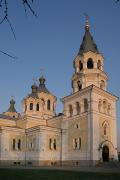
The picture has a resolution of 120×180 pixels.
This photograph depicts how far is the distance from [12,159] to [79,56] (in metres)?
16.5

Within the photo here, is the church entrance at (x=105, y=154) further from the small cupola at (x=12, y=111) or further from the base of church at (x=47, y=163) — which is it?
the small cupola at (x=12, y=111)

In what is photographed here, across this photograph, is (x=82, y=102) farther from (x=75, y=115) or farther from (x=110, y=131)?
(x=110, y=131)

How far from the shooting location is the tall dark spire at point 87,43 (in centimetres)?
3771

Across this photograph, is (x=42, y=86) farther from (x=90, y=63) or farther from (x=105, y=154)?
(x=105, y=154)

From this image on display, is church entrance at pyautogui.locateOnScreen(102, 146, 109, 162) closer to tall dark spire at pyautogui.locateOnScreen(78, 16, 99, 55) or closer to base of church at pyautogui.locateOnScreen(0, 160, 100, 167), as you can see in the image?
base of church at pyautogui.locateOnScreen(0, 160, 100, 167)

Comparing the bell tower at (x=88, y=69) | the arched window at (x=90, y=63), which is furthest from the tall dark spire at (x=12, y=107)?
the arched window at (x=90, y=63)

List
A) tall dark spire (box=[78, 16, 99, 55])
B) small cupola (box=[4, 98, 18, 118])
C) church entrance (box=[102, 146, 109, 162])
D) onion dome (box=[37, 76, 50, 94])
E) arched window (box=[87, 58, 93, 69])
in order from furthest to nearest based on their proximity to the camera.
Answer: small cupola (box=[4, 98, 18, 118]) → onion dome (box=[37, 76, 50, 94]) → tall dark spire (box=[78, 16, 99, 55]) → arched window (box=[87, 58, 93, 69]) → church entrance (box=[102, 146, 109, 162])

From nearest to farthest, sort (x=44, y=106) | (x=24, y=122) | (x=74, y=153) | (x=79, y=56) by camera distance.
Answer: (x=74, y=153) < (x=79, y=56) < (x=24, y=122) < (x=44, y=106)

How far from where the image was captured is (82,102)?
35375mm

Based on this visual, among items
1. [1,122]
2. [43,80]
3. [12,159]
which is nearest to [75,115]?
[12,159]

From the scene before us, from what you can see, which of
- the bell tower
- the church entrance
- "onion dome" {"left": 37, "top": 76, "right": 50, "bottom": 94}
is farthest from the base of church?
"onion dome" {"left": 37, "top": 76, "right": 50, "bottom": 94}

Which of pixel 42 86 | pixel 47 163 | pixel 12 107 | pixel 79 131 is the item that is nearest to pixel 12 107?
pixel 12 107

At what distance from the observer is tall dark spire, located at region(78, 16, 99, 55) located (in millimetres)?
37709

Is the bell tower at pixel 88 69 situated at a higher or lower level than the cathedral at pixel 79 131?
higher
